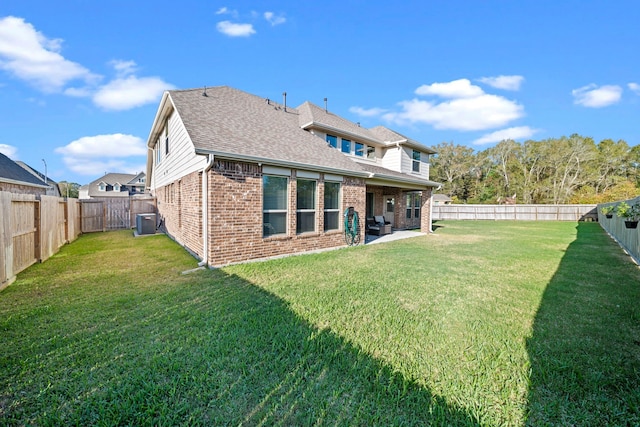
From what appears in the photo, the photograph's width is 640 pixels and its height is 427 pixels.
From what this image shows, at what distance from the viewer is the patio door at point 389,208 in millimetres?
16312

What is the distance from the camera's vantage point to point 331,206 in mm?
8922

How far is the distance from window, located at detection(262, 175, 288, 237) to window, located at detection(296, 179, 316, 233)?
48 centimetres

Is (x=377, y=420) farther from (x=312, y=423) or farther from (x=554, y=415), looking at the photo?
(x=554, y=415)

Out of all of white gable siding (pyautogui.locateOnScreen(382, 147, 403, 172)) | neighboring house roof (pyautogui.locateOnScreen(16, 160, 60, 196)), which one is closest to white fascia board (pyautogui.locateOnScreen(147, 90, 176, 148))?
white gable siding (pyautogui.locateOnScreen(382, 147, 403, 172))

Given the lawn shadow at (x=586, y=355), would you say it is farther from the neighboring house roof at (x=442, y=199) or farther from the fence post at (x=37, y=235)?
the neighboring house roof at (x=442, y=199)

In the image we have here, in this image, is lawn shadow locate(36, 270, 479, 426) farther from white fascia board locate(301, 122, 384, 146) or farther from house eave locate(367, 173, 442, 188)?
white fascia board locate(301, 122, 384, 146)

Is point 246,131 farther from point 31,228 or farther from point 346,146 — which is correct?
point 346,146

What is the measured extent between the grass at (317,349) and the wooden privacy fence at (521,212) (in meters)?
22.5

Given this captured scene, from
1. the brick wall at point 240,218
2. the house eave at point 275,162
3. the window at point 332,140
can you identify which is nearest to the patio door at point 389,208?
the window at point 332,140

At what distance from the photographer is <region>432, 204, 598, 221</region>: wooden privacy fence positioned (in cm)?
2461

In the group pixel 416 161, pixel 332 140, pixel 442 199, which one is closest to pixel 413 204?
pixel 416 161

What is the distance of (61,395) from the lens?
222 cm

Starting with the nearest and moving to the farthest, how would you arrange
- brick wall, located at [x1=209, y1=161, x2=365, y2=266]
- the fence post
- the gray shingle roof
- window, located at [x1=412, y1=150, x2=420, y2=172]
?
brick wall, located at [x1=209, y1=161, x2=365, y2=266] → the fence post → the gray shingle roof → window, located at [x1=412, y1=150, x2=420, y2=172]

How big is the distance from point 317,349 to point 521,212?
30824 millimetres
